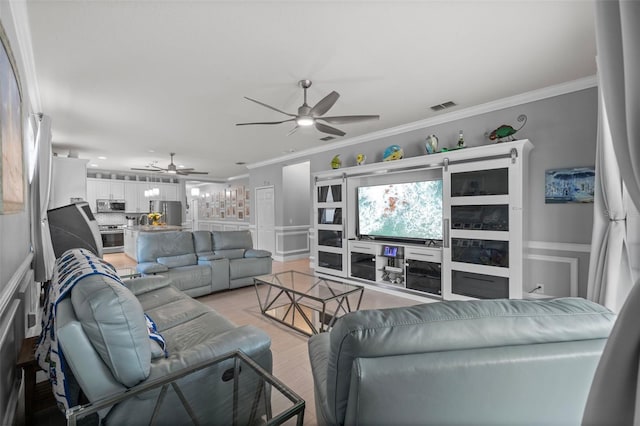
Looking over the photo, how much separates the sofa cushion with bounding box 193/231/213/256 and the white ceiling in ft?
5.85

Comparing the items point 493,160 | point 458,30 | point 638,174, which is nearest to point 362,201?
point 493,160

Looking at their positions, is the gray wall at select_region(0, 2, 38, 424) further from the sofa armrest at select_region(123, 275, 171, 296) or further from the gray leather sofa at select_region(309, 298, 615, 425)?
the gray leather sofa at select_region(309, 298, 615, 425)

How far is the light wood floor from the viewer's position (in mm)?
2041

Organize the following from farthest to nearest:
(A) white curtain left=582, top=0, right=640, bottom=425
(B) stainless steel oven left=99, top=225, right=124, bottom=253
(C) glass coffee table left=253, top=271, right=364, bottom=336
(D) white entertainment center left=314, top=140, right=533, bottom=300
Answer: (B) stainless steel oven left=99, top=225, right=124, bottom=253, (D) white entertainment center left=314, top=140, right=533, bottom=300, (C) glass coffee table left=253, top=271, right=364, bottom=336, (A) white curtain left=582, top=0, right=640, bottom=425

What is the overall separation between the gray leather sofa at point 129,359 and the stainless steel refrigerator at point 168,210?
28.4 ft

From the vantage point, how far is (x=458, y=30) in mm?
2166

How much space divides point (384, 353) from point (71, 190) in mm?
7231

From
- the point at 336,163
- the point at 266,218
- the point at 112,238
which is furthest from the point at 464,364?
the point at 112,238

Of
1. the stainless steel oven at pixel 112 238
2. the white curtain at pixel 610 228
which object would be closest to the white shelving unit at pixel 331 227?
the white curtain at pixel 610 228

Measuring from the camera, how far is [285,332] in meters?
2.88

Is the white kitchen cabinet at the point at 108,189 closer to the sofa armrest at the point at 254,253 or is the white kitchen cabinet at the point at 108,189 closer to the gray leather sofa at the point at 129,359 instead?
the sofa armrest at the point at 254,253

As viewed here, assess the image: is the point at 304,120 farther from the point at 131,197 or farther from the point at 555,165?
the point at 131,197

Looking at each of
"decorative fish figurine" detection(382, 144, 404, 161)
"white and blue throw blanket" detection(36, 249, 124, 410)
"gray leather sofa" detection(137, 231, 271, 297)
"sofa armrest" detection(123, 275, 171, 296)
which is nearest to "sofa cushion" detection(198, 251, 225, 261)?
"gray leather sofa" detection(137, 231, 271, 297)

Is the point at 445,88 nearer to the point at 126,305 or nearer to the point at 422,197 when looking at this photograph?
the point at 422,197
